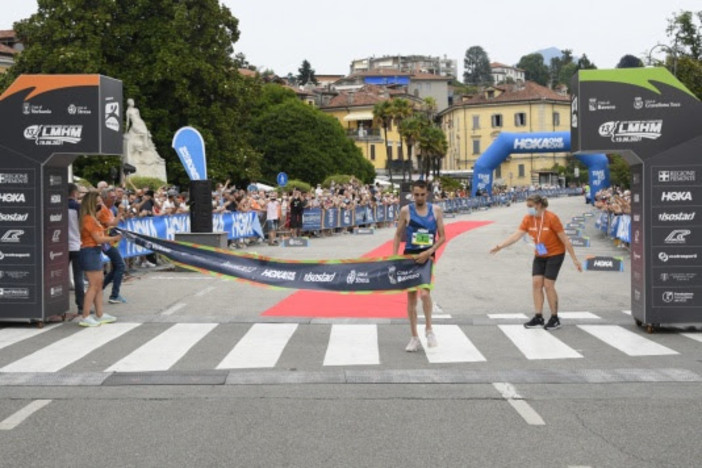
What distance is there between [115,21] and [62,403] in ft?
145

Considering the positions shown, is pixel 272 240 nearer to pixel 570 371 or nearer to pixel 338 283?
pixel 338 283

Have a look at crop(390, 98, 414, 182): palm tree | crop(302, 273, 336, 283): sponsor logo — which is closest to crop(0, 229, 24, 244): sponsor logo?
crop(302, 273, 336, 283): sponsor logo

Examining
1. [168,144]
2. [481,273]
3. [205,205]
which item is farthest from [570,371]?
[168,144]

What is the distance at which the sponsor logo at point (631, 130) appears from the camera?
37.8ft

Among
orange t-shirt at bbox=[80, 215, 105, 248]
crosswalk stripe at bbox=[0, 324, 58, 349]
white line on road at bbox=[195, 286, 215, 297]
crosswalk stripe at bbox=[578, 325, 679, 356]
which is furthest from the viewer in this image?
white line on road at bbox=[195, 286, 215, 297]

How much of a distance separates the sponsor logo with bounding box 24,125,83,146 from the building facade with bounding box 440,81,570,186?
4199 inches

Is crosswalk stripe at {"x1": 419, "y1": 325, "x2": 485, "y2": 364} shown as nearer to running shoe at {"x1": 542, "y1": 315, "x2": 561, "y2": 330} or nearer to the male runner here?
the male runner

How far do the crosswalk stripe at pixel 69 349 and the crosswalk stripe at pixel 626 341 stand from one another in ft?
20.3

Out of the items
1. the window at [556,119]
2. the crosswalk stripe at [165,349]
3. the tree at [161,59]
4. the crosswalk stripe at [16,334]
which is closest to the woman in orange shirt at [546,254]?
the crosswalk stripe at [165,349]

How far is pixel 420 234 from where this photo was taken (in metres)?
10.5

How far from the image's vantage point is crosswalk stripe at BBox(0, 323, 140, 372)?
30.8 feet

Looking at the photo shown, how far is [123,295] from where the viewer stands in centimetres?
1599

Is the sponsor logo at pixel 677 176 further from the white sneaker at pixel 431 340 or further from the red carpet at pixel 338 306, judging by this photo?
the red carpet at pixel 338 306

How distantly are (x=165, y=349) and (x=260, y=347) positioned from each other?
1110 millimetres
